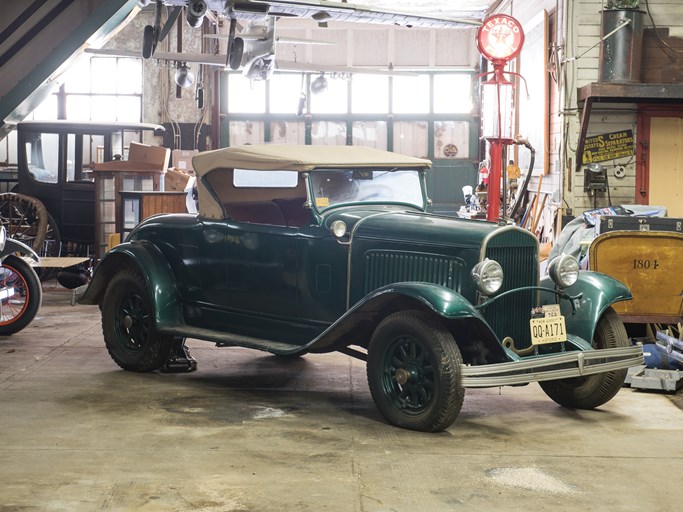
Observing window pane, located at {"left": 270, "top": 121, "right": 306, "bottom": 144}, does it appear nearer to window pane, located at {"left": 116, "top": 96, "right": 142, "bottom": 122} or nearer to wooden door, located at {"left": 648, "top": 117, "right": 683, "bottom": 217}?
window pane, located at {"left": 116, "top": 96, "right": 142, "bottom": 122}

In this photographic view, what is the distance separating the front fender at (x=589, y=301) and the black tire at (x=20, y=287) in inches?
184

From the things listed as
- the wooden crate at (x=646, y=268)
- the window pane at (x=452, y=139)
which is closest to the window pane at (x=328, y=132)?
the window pane at (x=452, y=139)

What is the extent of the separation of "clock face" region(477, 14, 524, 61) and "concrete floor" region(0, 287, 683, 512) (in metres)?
4.82

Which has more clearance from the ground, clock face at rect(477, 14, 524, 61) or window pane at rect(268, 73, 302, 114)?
window pane at rect(268, 73, 302, 114)

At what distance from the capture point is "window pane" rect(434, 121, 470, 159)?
76.1 ft

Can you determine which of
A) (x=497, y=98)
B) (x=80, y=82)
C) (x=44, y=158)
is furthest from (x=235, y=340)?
(x=80, y=82)

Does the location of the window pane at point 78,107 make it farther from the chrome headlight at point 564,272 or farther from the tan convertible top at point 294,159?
the chrome headlight at point 564,272

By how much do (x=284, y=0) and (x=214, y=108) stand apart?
9930mm

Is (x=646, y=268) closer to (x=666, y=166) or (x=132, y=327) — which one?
(x=132, y=327)

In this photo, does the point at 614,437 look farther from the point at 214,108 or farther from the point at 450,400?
the point at 214,108

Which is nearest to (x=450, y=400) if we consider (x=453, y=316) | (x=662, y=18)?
(x=453, y=316)

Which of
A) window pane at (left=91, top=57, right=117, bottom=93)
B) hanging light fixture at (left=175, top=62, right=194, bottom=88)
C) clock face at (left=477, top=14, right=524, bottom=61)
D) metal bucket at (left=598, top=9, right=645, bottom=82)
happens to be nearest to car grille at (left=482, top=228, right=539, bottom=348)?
clock face at (left=477, top=14, right=524, bottom=61)

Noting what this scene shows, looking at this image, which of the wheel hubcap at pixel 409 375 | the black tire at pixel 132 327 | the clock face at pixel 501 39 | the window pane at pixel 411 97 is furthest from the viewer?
the window pane at pixel 411 97

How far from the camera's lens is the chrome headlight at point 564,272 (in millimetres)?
5734
